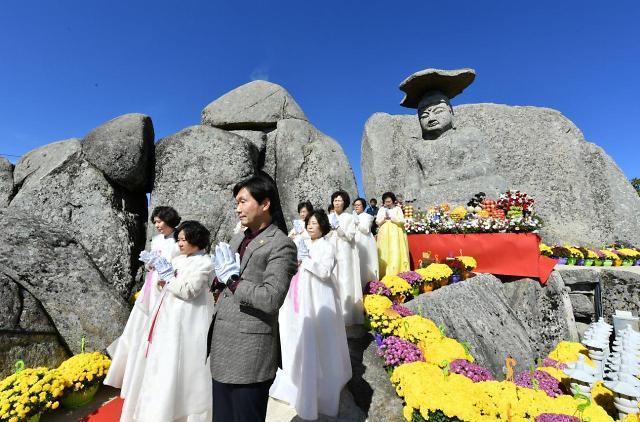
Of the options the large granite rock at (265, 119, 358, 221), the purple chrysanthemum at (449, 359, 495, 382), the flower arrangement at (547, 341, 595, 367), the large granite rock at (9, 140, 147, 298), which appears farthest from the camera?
the large granite rock at (265, 119, 358, 221)

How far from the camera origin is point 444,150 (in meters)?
9.76

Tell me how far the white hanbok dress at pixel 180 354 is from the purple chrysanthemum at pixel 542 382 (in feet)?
10.7

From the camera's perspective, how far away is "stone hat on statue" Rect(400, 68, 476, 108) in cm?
955

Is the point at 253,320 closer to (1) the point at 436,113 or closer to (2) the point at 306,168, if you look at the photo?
(2) the point at 306,168

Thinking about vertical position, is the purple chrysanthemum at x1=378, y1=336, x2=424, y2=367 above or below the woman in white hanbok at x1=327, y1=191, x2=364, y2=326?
below

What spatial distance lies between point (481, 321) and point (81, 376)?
563 cm

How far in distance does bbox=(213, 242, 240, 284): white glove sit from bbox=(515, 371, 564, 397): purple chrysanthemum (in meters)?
3.34

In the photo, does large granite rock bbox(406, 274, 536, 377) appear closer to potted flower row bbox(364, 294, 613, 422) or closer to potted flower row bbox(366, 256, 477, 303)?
potted flower row bbox(366, 256, 477, 303)

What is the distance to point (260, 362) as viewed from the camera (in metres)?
1.76

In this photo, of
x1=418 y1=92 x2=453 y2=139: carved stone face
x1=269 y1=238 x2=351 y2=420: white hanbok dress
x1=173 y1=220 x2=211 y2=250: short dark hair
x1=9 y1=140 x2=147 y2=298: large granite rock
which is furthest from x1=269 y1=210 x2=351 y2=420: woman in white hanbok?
x1=418 y1=92 x2=453 y2=139: carved stone face

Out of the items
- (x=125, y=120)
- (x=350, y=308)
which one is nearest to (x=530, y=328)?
(x=350, y=308)

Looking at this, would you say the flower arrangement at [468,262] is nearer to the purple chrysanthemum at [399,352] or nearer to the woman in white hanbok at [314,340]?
the purple chrysanthemum at [399,352]

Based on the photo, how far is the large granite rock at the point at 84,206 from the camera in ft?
16.8

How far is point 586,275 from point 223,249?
8.32m
